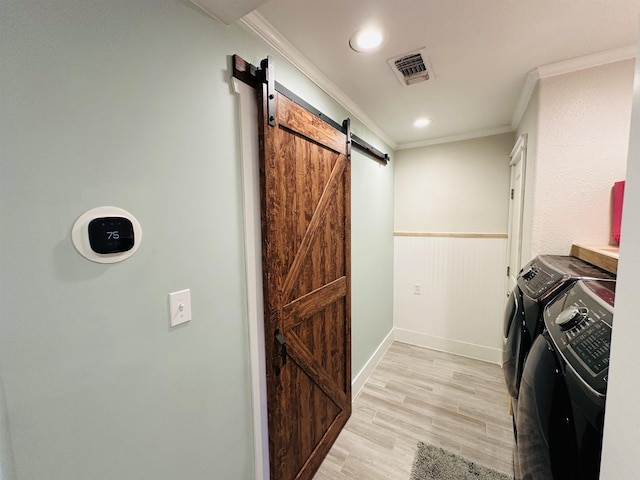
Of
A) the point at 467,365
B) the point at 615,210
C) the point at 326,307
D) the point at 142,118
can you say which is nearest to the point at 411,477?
the point at 326,307

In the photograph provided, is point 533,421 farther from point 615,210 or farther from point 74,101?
point 74,101

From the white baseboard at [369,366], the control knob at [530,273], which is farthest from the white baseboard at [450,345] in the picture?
the control knob at [530,273]

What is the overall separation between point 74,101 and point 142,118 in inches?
6.3

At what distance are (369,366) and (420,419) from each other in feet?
2.07

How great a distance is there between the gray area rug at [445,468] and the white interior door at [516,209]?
138 centimetres

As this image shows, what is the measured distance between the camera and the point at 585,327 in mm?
706

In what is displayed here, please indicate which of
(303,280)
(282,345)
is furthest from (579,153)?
(282,345)

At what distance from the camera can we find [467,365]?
8.79 feet

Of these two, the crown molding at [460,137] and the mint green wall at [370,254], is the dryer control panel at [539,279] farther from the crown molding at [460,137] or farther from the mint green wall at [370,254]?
the crown molding at [460,137]

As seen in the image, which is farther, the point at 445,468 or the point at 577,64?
the point at 445,468

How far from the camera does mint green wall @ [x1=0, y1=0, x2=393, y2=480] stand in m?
0.60

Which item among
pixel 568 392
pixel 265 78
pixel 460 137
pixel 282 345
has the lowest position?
pixel 282 345

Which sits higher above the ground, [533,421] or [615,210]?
[615,210]

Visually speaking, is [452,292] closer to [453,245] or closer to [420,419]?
[453,245]
